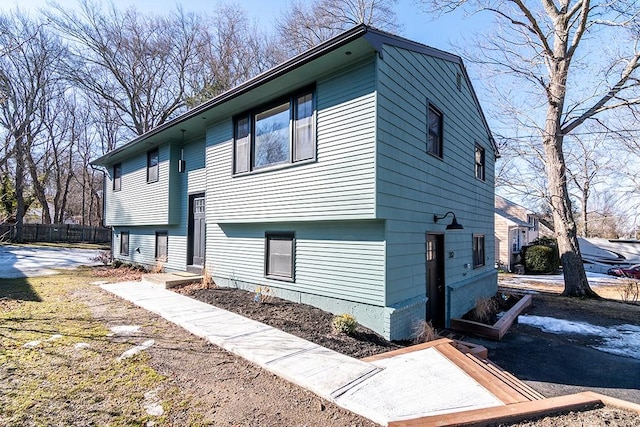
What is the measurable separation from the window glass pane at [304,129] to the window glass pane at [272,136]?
0.32 meters

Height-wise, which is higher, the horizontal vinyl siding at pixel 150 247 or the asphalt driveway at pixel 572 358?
the horizontal vinyl siding at pixel 150 247

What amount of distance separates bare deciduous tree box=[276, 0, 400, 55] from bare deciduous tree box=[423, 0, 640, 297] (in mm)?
6921

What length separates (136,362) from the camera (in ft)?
13.9

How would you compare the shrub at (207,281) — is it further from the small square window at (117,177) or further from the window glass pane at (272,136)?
the small square window at (117,177)

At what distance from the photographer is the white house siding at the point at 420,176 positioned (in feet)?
19.3

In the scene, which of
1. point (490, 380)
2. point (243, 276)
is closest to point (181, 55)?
point (243, 276)

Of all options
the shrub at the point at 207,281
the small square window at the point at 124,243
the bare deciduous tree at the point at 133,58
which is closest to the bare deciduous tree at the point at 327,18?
the bare deciduous tree at the point at 133,58

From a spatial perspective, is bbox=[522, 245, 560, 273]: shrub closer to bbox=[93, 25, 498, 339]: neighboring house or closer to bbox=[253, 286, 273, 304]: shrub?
bbox=[93, 25, 498, 339]: neighboring house

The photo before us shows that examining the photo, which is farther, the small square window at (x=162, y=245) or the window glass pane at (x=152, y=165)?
the window glass pane at (x=152, y=165)

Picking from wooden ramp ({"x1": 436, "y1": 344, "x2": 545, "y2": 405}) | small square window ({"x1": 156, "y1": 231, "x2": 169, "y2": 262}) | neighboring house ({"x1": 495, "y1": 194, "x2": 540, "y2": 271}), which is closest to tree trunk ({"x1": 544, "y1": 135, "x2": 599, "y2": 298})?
neighboring house ({"x1": 495, "y1": 194, "x2": 540, "y2": 271})

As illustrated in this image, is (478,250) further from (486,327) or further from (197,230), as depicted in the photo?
(197,230)

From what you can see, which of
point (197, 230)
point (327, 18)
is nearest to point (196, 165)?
point (197, 230)

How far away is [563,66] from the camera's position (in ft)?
41.5

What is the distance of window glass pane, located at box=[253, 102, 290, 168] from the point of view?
7.31 m
